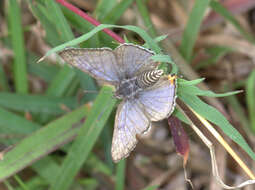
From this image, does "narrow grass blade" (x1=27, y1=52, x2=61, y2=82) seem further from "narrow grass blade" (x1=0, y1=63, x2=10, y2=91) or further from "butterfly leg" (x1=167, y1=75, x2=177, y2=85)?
"butterfly leg" (x1=167, y1=75, x2=177, y2=85)

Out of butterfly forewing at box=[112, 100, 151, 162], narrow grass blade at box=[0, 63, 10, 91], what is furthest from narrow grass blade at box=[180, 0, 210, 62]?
→ narrow grass blade at box=[0, 63, 10, 91]

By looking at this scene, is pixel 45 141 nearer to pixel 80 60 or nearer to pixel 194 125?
pixel 80 60

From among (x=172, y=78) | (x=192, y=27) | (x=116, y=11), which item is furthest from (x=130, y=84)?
(x=192, y=27)

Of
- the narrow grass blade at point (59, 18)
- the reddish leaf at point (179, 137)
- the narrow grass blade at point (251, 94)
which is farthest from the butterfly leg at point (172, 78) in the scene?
the narrow grass blade at point (251, 94)

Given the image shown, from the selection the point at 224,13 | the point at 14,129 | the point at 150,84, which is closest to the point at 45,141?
the point at 14,129

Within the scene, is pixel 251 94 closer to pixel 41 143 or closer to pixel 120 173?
pixel 120 173

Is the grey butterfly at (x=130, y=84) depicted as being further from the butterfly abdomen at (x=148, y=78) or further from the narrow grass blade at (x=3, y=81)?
the narrow grass blade at (x=3, y=81)
